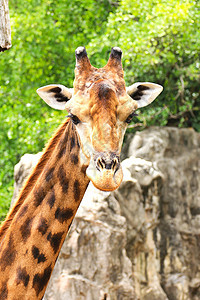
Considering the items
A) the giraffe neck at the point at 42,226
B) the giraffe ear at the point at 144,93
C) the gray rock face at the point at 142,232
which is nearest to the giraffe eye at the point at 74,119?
the giraffe neck at the point at 42,226

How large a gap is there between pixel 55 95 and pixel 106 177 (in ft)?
3.26

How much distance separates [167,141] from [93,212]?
138 inches

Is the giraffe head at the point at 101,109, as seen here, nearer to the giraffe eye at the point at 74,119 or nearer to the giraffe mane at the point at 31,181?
the giraffe eye at the point at 74,119

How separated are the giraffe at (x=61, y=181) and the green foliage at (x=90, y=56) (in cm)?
484

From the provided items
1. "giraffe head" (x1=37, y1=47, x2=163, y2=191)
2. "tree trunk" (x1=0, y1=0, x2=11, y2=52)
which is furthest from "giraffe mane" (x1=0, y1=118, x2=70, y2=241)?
"tree trunk" (x1=0, y1=0, x2=11, y2=52)

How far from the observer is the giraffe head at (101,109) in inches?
135

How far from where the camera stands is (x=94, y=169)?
11.4 ft

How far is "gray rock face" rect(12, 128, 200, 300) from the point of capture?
20.0 feet

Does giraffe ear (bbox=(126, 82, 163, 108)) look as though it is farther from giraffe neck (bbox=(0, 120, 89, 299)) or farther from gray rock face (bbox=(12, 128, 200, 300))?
gray rock face (bbox=(12, 128, 200, 300))

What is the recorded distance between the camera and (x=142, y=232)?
740cm

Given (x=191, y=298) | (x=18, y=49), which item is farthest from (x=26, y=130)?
(x=191, y=298)

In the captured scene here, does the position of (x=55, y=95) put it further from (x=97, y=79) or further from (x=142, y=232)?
(x=142, y=232)

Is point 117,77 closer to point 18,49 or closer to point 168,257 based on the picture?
point 168,257

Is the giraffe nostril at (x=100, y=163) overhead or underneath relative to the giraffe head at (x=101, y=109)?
underneath
